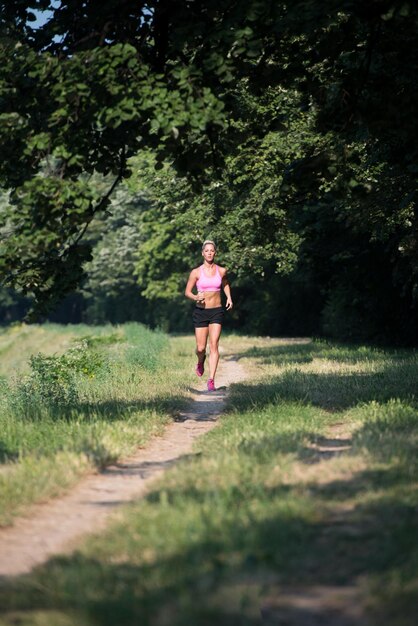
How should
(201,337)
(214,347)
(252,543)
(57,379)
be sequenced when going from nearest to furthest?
(252,543) < (214,347) < (201,337) < (57,379)

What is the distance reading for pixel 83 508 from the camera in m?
7.15

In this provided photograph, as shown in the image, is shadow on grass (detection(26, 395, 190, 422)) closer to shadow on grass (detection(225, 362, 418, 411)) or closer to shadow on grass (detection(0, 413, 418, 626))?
shadow on grass (detection(225, 362, 418, 411))

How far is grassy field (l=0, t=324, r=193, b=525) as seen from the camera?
25.7 feet

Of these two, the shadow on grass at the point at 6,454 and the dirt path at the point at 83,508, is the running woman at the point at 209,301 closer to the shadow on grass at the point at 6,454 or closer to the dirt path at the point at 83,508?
the dirt path at the point at 83,508

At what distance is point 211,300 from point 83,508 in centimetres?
840

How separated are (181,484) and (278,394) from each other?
6.27 m

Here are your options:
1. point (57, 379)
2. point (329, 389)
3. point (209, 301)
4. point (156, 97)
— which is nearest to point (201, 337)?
point (209, 301)

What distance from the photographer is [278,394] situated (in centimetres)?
1332

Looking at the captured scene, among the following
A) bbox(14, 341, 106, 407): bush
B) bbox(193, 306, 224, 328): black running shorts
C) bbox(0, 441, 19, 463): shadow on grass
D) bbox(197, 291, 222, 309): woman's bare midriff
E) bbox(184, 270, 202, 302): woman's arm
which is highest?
bbox(184, 270, 202, 302): woman's arm

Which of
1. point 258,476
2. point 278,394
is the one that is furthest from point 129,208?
point 258,476

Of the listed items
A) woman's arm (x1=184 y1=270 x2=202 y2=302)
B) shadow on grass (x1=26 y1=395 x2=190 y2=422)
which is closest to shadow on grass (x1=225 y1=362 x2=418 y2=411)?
shadow on grass (x1=26 y1=395 x2=190 y2=422)

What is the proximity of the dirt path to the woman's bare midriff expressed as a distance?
4.40m

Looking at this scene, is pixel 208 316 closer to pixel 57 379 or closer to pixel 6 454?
pixel 57 379

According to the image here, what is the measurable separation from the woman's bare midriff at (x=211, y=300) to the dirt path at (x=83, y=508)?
14.4ft
